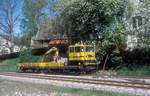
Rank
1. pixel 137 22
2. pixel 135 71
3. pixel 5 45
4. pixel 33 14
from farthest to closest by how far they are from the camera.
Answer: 1. pixel 5 45
2. pixel 33 14
3. pixel 137 22
4. pixel 135 71

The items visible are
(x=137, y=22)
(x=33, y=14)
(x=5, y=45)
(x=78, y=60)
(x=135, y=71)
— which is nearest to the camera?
(x=135, y=71)

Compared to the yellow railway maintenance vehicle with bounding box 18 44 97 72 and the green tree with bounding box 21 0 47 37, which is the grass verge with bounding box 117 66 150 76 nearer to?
the yellow railway maintenance vehicle with bounding box 18 44 97 72

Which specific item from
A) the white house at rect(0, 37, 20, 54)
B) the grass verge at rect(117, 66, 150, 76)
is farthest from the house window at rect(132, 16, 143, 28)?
the white house at rect(0, 37, 20, 54)

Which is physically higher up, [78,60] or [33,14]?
[33,14]

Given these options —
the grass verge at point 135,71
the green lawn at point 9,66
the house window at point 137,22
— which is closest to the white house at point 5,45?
the green lawn at point 9,66

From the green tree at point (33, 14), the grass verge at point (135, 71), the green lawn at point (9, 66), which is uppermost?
the green tree at point (33, 14)

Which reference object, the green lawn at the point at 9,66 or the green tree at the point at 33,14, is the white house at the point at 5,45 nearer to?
the green tree at the point at 33,14

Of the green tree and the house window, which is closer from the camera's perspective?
the house window

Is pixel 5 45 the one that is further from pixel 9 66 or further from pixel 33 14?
pixel 9 66

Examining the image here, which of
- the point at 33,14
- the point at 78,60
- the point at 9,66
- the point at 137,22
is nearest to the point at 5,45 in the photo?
the point at 33,14

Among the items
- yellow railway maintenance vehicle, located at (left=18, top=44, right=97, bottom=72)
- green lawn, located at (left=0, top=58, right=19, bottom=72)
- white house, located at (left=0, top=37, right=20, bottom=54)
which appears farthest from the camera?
white house, located at (left=0, top=37, right=20, bottom=54)

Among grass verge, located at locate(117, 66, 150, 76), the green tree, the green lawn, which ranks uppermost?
the green tree

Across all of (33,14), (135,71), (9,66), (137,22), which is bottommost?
(135,71)

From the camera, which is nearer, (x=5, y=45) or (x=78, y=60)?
(x=78, y=60)
